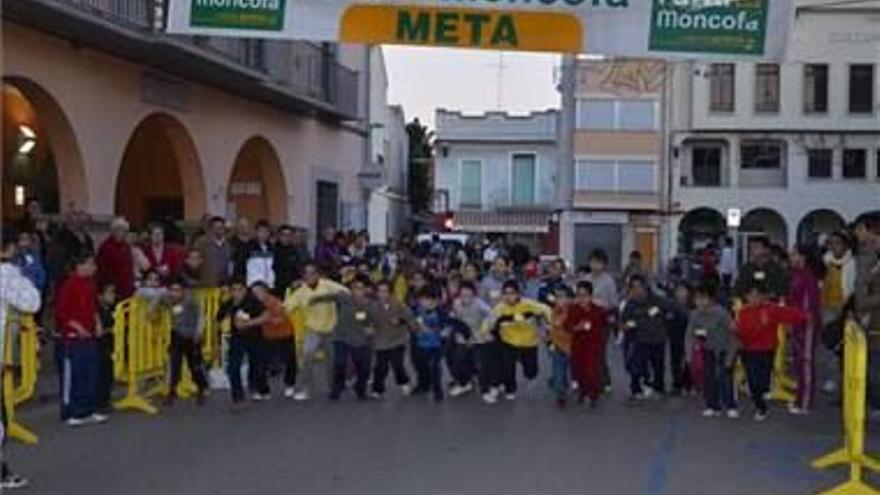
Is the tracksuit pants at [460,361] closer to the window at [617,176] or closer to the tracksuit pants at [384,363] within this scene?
the tracksuit pants at [384,363]

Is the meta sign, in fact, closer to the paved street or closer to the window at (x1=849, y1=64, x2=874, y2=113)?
the paved street

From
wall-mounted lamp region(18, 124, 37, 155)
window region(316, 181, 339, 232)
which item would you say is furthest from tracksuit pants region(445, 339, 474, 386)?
window region(316, 181, 339, 232)

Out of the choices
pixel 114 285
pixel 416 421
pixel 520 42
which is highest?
pixel 520 42

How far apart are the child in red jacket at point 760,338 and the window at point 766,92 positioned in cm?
4827

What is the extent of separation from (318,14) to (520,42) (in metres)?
1.90

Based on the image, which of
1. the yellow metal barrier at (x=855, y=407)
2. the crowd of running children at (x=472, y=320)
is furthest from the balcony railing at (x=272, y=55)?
the yellow metal barrier at (x=855, y=407)

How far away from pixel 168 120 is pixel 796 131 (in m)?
42.3

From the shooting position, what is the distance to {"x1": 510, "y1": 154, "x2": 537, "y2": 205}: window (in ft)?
263

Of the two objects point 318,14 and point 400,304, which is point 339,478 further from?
point 400,304

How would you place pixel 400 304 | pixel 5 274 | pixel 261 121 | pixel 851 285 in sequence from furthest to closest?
pixel 261 121, pixel 400 304, pixel 851 285, pixel 5 274

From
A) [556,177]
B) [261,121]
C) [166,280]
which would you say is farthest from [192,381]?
[556,177]

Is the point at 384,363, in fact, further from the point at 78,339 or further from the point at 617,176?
the point at 617,176

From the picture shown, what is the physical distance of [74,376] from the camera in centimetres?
1533

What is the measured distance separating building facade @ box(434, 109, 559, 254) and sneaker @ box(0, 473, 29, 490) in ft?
223
